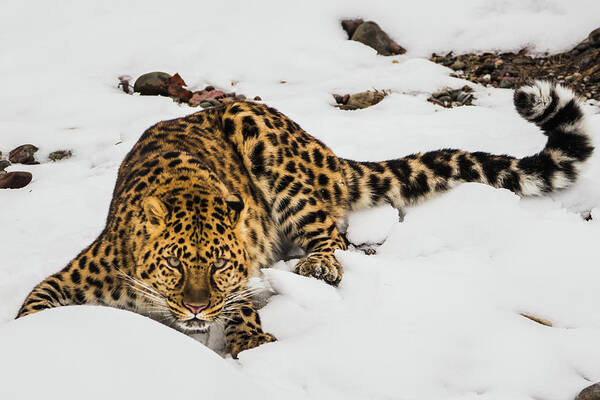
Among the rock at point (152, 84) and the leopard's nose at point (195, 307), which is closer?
the leopard's nose at point (195, 307)

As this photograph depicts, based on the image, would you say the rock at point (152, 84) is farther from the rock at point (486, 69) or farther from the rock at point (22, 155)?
the rock at point (486, 69)

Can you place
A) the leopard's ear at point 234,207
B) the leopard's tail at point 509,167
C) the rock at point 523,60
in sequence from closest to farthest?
the leopard's ear at point 234,207, the leopard's tail at point 509,167, the rock at point 523,60

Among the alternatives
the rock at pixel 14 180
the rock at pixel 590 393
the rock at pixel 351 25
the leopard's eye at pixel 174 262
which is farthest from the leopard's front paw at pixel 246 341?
the rock at pixel 351 25

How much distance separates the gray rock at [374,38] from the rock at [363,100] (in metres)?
2.56

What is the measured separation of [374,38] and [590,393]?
9.61 meters

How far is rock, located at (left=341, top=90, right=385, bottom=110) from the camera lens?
884 cm

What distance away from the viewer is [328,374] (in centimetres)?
309

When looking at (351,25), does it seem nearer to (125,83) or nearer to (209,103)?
(209,103)

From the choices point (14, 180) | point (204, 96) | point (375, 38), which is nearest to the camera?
point (14, 180)

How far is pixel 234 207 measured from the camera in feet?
14.0

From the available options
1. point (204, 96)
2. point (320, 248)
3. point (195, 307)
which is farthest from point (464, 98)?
point (195, 307)

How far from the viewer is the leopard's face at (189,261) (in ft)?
12.6

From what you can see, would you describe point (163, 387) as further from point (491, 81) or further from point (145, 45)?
point (145, 45)

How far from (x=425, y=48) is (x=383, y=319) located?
890 centimetres
